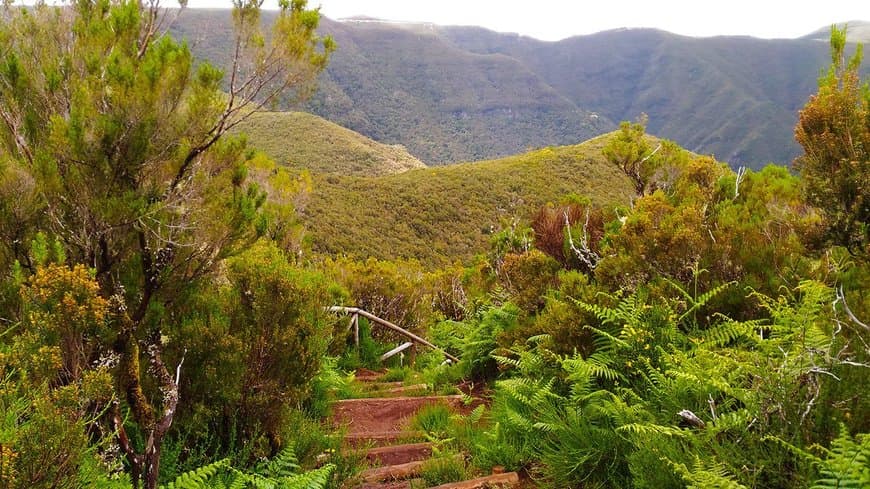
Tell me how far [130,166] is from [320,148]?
8730 centimetres

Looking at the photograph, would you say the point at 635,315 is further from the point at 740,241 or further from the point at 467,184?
the point at 467,184

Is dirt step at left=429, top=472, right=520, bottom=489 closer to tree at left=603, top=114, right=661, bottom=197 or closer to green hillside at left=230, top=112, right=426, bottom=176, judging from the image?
tree at left=603, top=114, right=661, bottom=197

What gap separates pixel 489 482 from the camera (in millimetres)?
3205

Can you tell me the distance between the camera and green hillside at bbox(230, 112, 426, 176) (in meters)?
82.3

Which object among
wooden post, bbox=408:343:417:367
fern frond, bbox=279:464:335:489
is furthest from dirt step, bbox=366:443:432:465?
wooden post, bbox=408:343:417:367

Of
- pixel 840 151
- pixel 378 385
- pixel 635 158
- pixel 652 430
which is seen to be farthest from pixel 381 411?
pixel 635 158

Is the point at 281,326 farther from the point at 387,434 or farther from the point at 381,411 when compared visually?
the point at 381,411

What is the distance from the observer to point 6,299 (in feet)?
10.6

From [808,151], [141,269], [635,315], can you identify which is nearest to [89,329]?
[141,269]

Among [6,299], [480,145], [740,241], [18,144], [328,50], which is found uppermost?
[328,50]

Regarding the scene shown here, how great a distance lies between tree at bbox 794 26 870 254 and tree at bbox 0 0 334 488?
394cm

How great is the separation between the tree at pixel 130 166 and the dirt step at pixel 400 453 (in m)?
1.53

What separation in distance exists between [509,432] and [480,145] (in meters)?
183

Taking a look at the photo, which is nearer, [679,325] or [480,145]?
[679,325]
